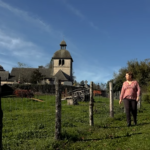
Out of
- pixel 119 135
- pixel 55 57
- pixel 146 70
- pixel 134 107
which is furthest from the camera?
pixel 55 57

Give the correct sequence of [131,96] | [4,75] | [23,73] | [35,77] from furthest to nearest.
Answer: [23,73] < [4,75] < [35,77] < [131,96]

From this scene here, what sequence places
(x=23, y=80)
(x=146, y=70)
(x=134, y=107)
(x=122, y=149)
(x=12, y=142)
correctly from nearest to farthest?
(x=122, y=149) < (x=12, y=142) < (x=134, y=107) < (x=146, y=70) < (x=23, y=80)

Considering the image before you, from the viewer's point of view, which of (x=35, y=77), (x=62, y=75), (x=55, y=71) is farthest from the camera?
(x=55, y=71)

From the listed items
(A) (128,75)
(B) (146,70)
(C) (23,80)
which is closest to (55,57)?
(C) (23,80)

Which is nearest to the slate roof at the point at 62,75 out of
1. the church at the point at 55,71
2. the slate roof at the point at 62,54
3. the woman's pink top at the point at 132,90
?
the church at the point at 55,71

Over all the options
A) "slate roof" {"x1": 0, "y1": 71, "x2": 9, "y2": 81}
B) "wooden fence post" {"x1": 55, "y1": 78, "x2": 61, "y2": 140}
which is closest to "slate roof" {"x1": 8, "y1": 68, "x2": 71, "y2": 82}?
"slate roof" {"x1": 0, "y1": 71, "x2": 9, "y2": 81}

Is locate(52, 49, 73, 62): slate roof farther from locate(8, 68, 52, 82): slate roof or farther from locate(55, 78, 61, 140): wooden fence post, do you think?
locate(55, 78, 61, 140): wooden fence post

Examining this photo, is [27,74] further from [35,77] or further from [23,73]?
[35,77]

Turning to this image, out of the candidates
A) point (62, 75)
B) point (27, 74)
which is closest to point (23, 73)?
point (27, 74)

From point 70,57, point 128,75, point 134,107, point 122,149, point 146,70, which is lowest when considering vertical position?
point 122,149

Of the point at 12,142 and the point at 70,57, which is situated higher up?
the point at 70,57

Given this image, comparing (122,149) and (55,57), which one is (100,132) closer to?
(122,149)

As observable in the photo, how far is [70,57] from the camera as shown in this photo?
59.0 metres

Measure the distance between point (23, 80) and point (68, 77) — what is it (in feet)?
43.8
